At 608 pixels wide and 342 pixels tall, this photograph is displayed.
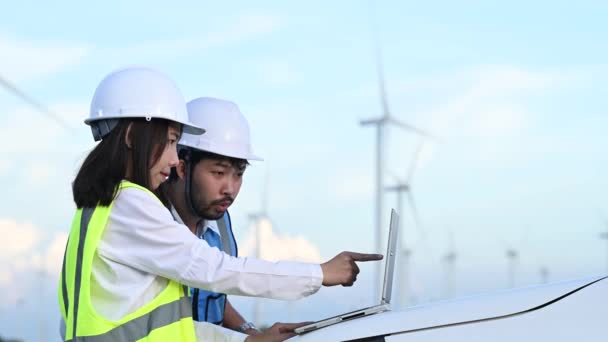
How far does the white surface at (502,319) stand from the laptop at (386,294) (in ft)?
0.15

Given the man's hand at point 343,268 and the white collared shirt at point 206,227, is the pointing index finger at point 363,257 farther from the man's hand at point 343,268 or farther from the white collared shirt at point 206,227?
the white collared shirt at point 206,227

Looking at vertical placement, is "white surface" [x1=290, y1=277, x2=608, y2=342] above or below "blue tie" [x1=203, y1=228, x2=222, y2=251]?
below

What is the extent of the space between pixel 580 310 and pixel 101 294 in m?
1.63

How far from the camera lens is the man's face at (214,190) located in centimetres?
462

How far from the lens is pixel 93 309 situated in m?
3.52

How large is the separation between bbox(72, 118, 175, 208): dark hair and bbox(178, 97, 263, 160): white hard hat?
103cm

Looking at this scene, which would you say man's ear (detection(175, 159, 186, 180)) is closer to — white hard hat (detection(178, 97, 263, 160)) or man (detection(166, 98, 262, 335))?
man (detection(166, 98, 262, 335))

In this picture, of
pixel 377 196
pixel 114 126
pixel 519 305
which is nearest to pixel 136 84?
pixel 114 126

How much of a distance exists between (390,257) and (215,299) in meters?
1.49

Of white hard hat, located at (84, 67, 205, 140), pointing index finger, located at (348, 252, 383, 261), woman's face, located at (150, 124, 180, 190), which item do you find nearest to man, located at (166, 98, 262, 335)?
white hard hat, located at (84, 67, 205, 140)

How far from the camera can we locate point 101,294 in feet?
11.7

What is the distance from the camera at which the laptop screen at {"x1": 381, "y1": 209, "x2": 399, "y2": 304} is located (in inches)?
136

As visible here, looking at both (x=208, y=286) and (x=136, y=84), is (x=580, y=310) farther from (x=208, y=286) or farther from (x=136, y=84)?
(x=136, y=84)

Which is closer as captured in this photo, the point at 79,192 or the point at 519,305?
the point at 519,305
